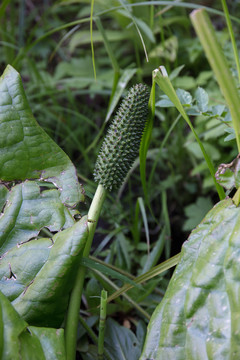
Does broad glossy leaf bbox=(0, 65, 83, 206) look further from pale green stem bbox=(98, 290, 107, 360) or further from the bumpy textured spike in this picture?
pale green stem bbox=(98, 290, 107, 360)

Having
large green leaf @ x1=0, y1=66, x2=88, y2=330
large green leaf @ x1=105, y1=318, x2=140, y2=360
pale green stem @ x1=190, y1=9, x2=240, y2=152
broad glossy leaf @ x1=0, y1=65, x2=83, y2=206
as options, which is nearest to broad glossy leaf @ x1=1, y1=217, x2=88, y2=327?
large green leaf @ x1=0, y1=66, x2=88, y2=330

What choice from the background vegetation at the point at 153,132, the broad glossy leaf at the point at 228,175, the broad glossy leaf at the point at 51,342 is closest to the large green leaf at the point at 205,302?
the broad glossy leaf at the point at 228,175

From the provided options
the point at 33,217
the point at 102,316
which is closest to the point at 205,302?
the point at 102,316

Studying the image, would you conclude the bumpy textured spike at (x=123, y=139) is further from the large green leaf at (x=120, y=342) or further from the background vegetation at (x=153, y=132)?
the large green leaf at (x=120, y=342)

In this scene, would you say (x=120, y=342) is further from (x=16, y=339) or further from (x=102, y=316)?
(x=16, y=339)

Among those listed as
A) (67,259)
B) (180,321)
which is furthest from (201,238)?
(67,259)

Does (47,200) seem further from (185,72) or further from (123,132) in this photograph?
(185,72)
